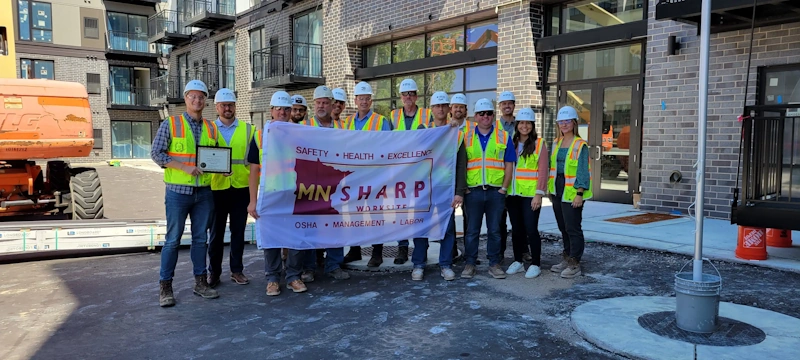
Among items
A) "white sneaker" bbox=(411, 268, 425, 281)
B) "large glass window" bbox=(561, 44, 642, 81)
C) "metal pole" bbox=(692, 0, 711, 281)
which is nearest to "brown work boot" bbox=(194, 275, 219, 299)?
"white sneaker" bbox=(411, 268, 425, 281)

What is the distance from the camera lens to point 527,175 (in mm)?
6016

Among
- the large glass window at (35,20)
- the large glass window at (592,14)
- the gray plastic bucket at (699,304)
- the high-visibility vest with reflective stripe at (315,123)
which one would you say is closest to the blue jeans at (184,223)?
the high-visibility vest with reflective stripe at (315,123)

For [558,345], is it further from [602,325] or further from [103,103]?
[103,103]

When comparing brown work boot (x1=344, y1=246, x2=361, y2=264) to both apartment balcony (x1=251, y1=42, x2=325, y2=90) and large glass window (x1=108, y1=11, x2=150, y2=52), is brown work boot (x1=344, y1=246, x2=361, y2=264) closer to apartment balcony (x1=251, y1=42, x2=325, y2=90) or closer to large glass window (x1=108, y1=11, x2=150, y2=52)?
apartment balcony (x1=251, y1=42, x2=325, y2=90)

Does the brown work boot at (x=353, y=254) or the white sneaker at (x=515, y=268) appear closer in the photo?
the white sneaker at (x=515, y=268)

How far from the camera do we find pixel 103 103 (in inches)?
1345

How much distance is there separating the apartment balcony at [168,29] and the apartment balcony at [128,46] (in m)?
1.42

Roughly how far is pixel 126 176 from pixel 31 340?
62.9 ft

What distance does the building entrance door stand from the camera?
35.5 feet

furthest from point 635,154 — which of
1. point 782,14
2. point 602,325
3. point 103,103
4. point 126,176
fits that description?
point 103,103

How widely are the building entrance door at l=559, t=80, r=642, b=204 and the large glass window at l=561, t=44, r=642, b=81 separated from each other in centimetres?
20

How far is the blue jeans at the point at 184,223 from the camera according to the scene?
512cm

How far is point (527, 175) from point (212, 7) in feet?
70.7

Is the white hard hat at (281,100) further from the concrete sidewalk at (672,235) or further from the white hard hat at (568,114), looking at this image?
the concrete sidewalk at (672,235)
